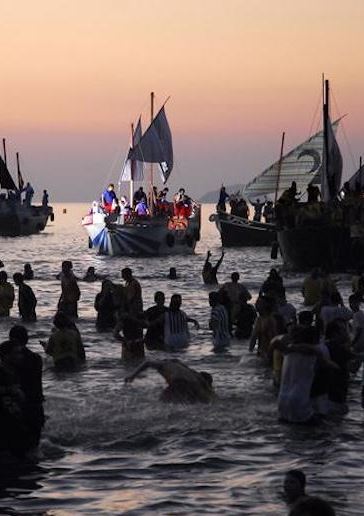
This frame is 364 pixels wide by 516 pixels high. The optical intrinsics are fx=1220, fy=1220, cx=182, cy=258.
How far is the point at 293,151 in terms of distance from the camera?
87188 mm

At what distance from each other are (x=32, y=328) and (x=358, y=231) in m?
23.9

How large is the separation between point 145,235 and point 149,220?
191 cm

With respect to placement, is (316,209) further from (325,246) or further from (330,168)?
(330,168)

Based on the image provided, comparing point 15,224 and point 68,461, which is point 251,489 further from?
point 15,224

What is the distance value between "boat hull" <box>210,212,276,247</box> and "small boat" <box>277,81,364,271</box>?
3765cm

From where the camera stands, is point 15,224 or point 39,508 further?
point 15,224

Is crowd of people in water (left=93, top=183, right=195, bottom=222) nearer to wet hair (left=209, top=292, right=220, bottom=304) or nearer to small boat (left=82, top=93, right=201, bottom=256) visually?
small boat (left=82, top=93, right=201, bottom=256)

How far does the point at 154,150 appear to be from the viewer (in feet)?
251

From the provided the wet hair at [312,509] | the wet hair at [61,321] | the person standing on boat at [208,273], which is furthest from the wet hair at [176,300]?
the person standing on boat at [208,273]

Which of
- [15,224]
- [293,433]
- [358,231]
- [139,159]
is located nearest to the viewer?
[293,433]

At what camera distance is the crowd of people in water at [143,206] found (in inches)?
2822

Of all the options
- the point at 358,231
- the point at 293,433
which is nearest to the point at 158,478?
the point at 293,433

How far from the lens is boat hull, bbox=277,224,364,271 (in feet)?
170

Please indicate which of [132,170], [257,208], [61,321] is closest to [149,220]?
[132,170]
